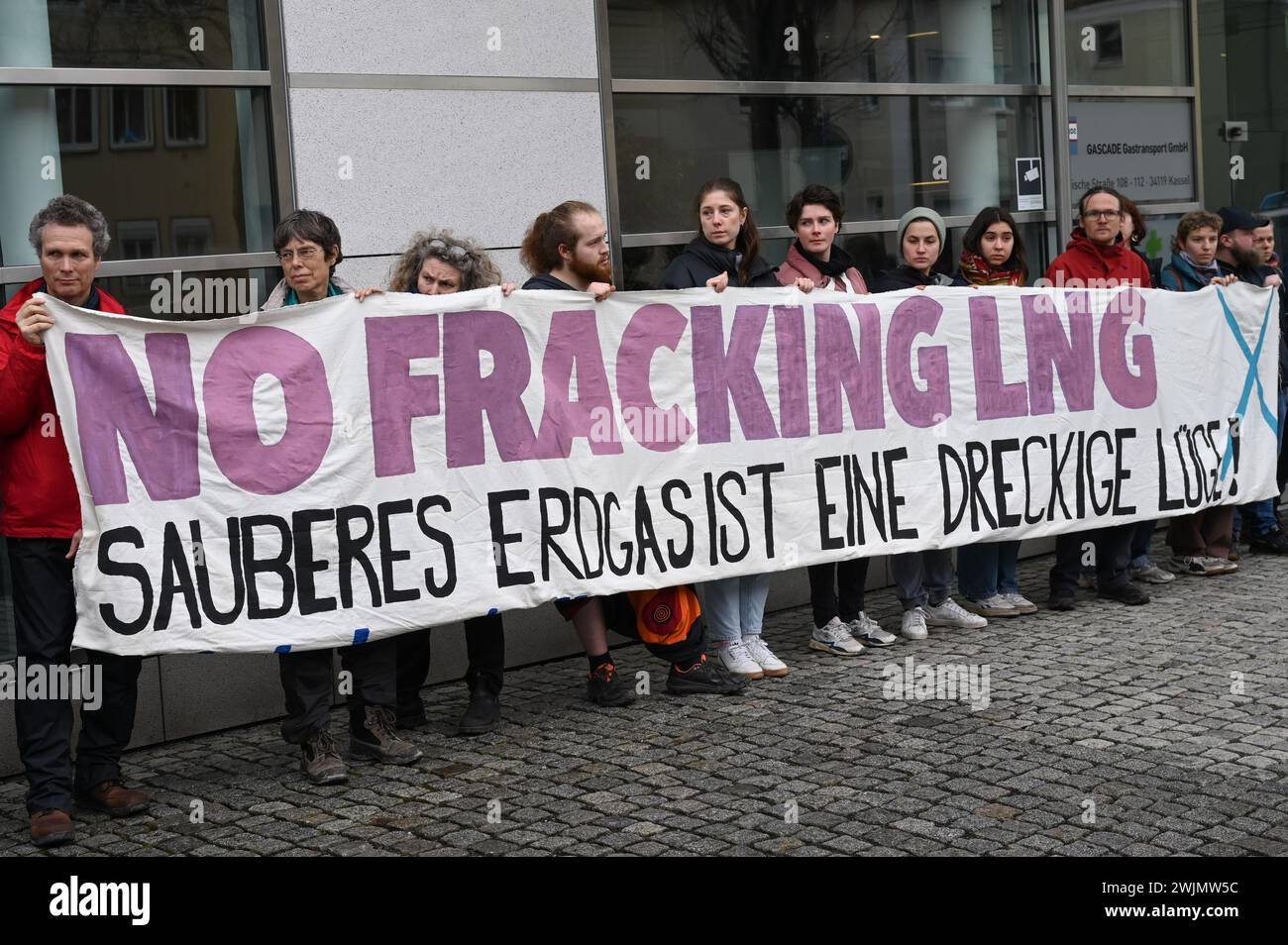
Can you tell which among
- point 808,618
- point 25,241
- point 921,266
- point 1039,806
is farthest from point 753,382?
point 25,241

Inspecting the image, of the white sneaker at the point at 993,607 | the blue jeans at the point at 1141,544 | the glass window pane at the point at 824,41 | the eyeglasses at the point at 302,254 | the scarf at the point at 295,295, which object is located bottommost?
the white sneaker at the point at 993,607

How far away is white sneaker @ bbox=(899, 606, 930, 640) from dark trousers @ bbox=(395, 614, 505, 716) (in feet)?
7.60

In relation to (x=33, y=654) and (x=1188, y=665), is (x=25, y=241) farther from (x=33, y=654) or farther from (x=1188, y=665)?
(x=1188, y=665)

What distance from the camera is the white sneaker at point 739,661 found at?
23.3 feet

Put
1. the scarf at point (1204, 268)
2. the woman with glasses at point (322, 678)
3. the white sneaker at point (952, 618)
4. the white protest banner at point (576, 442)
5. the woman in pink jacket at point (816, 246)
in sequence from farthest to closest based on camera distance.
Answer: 1. the scarf at point (1204, 268)
2. the white sneaker at point (952, 618)
3. the woman in pink jacket at point (816, 246)
4. the woman with glasses at point (322, 678)
5. the white protest banner at point (576, 442)

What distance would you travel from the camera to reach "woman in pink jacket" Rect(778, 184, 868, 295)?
24.6 ft

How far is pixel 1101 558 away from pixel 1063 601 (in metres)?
0.38

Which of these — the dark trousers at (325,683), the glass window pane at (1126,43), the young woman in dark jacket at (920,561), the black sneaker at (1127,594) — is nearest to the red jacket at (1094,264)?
the young woman in dark jacket at (920,561)

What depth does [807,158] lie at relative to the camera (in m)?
9.88

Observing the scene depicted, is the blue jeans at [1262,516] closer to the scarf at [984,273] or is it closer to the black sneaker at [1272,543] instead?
the black sneaker at [1272,543]

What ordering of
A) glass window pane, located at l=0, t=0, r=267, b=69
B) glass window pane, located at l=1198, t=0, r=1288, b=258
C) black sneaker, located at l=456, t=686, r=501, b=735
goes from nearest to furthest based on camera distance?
black sneaker, located at l=456, t=686, r=501, b=735, glass window pane, located at l=0, t=0, r=267, b=69, glass window pane, located at l=1198, t=0, r=1288, b=258

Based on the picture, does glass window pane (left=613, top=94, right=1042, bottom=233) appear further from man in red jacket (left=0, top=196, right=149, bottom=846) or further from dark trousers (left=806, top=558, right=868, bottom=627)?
man in red jacket (left=0, top=196, right=149, bottom=846)

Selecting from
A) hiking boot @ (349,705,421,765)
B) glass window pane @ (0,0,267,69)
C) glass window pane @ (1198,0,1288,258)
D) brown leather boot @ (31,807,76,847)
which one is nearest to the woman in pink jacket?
glass window pane @ (0,0,267,69)

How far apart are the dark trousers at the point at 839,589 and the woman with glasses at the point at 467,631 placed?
1756 mm
